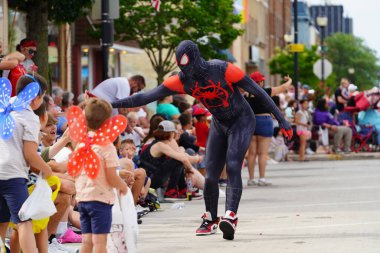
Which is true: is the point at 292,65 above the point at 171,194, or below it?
below

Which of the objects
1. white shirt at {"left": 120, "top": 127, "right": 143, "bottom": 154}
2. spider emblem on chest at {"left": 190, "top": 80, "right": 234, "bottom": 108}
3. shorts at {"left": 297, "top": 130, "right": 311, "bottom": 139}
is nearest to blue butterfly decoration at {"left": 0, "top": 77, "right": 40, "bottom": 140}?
spider emblem on chest at {"left": 190, "top": 80, "right": 234, "bottom": 108}

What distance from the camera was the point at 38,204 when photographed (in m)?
9.06

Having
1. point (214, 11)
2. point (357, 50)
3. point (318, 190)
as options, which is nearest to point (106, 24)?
point (318, 190)

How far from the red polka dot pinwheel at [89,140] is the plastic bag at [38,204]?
0.30m

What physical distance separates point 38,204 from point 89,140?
2.04 ft

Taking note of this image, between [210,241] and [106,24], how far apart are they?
744 cm

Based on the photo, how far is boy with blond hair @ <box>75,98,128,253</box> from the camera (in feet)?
29.0

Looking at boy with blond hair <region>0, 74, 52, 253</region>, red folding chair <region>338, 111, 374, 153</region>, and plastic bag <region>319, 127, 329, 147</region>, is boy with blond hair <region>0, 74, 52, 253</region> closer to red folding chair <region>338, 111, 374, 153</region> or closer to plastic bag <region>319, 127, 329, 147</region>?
plastic bag <region>319, 127, 329, 147</region>

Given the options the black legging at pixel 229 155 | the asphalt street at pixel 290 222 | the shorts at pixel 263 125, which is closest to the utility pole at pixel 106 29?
the shorts at pixel 263 125

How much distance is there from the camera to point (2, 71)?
1411 centimetres

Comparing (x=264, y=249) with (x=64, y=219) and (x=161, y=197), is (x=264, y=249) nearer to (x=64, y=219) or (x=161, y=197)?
(x=64, y=219)

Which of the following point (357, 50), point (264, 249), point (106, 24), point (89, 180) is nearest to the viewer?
point (89, 180)

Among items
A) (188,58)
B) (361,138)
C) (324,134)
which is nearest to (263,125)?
(188,58)

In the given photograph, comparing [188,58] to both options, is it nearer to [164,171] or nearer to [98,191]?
[98,191]
